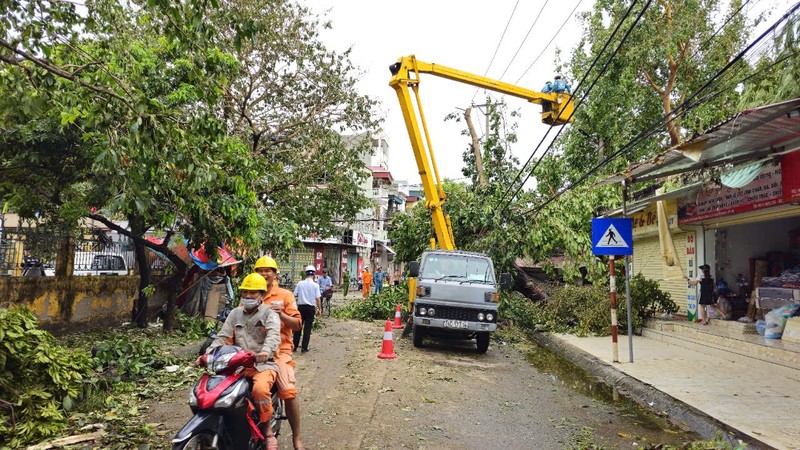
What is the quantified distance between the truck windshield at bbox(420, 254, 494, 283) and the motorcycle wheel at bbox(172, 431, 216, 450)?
8.43 m

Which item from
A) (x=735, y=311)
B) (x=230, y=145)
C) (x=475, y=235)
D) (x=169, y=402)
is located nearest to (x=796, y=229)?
(x=735, y=311)

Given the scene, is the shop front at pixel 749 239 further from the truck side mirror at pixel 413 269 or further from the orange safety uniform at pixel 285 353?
the orange safety uniform at pixel 285 353

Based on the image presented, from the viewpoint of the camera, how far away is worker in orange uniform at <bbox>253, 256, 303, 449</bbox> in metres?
4.56

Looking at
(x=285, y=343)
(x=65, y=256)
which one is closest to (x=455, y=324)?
(x=285, y=343)

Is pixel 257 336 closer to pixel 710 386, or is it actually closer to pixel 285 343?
pixel 285 343

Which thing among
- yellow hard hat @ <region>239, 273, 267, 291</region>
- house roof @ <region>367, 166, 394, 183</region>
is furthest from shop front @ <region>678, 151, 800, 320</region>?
house roof @ <region>367, 166, 394, 183</region>

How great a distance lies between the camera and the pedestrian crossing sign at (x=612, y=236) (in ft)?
31.6

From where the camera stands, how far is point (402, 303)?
59.7ft

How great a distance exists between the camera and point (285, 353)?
15.8ft

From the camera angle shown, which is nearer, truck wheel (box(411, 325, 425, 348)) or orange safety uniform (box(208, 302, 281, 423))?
orange safety uniform (box(208, 302, 281, 423))

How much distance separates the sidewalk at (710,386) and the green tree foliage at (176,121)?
6.61m

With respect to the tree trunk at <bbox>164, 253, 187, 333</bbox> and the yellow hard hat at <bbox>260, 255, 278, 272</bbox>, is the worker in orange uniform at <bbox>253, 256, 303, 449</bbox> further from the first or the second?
the tree trunk at <bbox>164, 253, 187, 333</bbox>

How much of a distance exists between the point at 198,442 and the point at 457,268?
899cm

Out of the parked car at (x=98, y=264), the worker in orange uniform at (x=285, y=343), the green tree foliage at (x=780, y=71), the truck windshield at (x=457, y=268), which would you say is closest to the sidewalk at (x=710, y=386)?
the truck windshield at (x=457, y=268)
